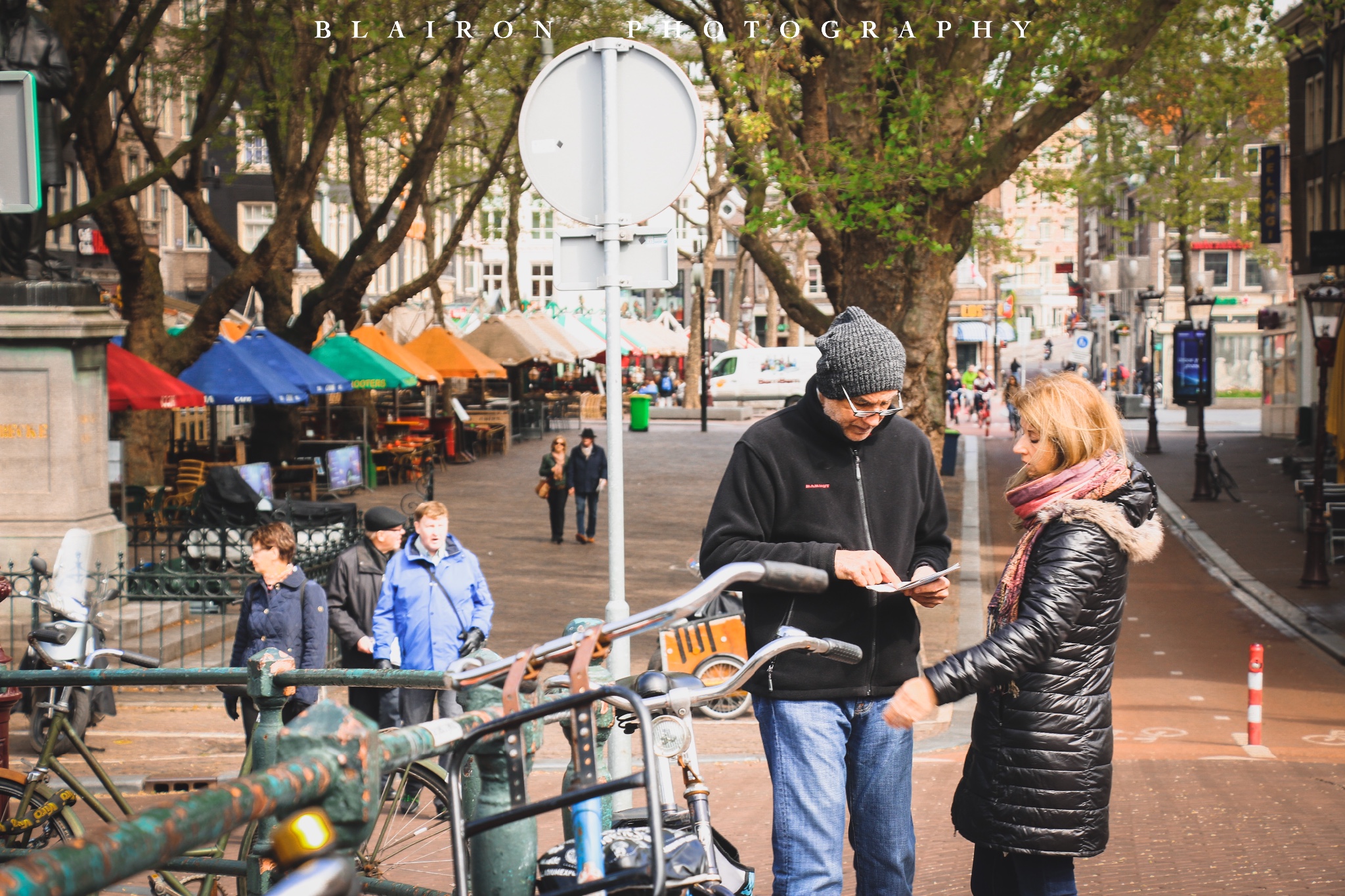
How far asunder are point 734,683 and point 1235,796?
535 centimetres

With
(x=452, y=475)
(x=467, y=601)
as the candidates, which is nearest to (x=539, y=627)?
(x=467, y=601)

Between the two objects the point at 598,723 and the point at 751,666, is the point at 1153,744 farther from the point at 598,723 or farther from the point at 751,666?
the point at 751,666

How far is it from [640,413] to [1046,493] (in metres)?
34.2

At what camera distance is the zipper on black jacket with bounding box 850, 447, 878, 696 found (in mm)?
3707

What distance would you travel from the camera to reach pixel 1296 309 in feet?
120

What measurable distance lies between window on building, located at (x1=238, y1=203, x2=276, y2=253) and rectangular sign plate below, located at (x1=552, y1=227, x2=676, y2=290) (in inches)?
1937

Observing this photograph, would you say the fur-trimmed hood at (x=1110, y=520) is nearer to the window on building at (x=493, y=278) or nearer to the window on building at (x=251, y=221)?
the window on building at (x=251, y=221)

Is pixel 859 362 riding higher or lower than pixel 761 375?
lower

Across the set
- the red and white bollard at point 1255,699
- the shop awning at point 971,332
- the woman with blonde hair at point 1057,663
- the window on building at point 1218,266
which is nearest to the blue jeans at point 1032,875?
the woman with blonde hair at point 1057,663

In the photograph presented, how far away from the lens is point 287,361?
20578mm

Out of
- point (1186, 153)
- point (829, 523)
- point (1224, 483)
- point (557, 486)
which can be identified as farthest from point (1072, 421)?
point (1186, 153)

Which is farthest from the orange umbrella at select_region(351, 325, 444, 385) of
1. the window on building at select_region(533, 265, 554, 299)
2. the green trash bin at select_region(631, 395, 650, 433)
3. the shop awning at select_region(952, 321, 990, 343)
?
the window on building at select_region(533, 265, 554, 299)

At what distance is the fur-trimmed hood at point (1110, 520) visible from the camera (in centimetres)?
350

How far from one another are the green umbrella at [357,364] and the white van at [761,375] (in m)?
27.4
